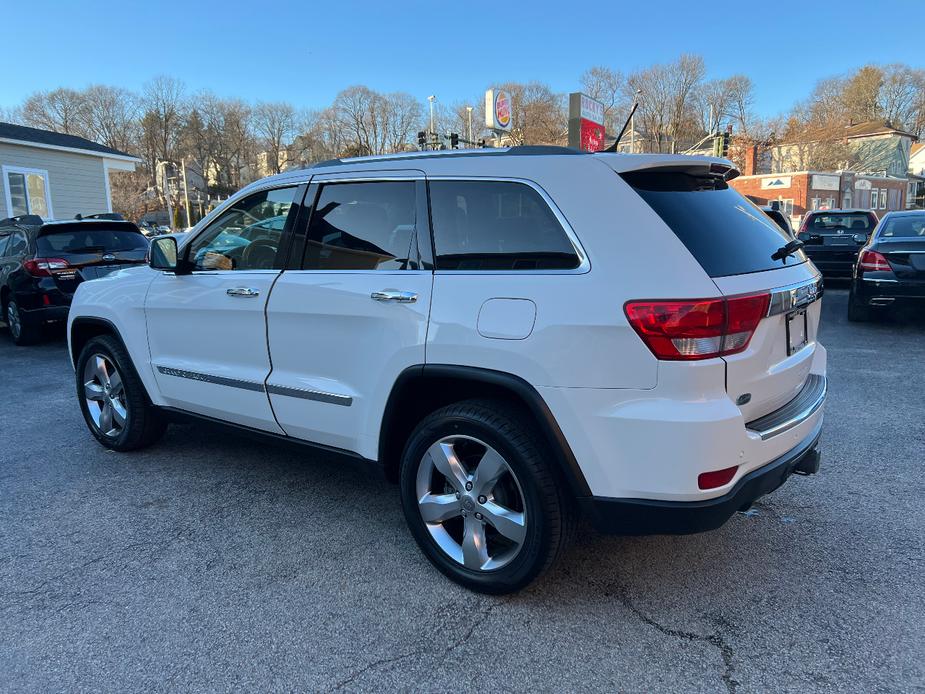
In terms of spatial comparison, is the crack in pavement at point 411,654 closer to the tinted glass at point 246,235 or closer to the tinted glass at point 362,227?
the tinted glass at point 362,227

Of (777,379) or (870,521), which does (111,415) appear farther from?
(870,521)

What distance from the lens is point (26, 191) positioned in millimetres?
19219

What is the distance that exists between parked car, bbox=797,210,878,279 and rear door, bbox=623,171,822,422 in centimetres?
1091

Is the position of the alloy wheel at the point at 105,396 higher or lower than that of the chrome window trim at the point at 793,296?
lower

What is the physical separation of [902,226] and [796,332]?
7708 mm

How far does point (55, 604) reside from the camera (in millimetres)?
2781

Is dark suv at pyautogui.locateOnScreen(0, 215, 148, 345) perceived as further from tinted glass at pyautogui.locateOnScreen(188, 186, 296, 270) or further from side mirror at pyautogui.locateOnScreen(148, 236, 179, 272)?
tinted glass at pyautogui.locateOnScreen(188, 186, 296, 270)

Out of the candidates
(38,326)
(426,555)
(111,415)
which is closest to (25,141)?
(38,326)

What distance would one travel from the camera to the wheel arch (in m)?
2.44

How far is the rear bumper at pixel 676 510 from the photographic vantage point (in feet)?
7.68

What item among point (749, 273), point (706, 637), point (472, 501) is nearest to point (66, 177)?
point (472, 501)

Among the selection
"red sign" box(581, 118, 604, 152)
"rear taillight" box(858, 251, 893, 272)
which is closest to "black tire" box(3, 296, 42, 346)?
"rear taillight" box(858, 251, 893, 272)

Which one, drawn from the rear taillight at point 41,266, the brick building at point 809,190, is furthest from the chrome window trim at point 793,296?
the brick building at point 809,190

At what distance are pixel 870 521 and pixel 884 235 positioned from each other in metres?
6.94
